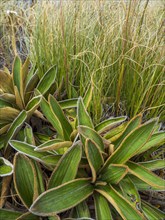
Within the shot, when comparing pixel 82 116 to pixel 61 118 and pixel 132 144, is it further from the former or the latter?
pixel 132 144

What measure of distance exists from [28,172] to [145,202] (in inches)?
18.9

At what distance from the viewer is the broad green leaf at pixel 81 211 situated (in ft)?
3.37

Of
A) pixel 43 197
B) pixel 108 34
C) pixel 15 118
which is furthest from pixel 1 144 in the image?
pixel 108 34

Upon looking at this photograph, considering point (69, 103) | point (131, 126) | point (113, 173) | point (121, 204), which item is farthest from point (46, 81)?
point (121, 204)

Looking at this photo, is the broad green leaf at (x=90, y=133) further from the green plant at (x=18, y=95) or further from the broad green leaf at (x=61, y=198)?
the green plant at (x=18, y=95)

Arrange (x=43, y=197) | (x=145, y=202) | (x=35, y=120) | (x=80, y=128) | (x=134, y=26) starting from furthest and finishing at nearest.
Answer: (x=134, y=26)
(x=35, y=120)
(x=145, y=202)
(x=80, y=128)
(x=43, y=197)

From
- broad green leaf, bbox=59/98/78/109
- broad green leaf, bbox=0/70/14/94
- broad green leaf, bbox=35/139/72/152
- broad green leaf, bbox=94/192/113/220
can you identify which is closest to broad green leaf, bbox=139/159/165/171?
broad green leaf, bbox=94/192/113/220

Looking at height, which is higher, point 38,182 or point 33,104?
point 33,104

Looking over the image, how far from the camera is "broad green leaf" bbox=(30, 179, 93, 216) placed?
0.92 m

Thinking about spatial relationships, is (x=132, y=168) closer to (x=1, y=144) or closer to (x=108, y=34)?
(x=1, y=144)

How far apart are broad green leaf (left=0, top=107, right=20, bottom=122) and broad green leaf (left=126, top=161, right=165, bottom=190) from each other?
1.77ft

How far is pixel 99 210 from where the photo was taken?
1.01 metres

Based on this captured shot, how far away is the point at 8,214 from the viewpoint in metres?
1.03

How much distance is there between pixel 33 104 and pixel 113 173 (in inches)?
19.1
